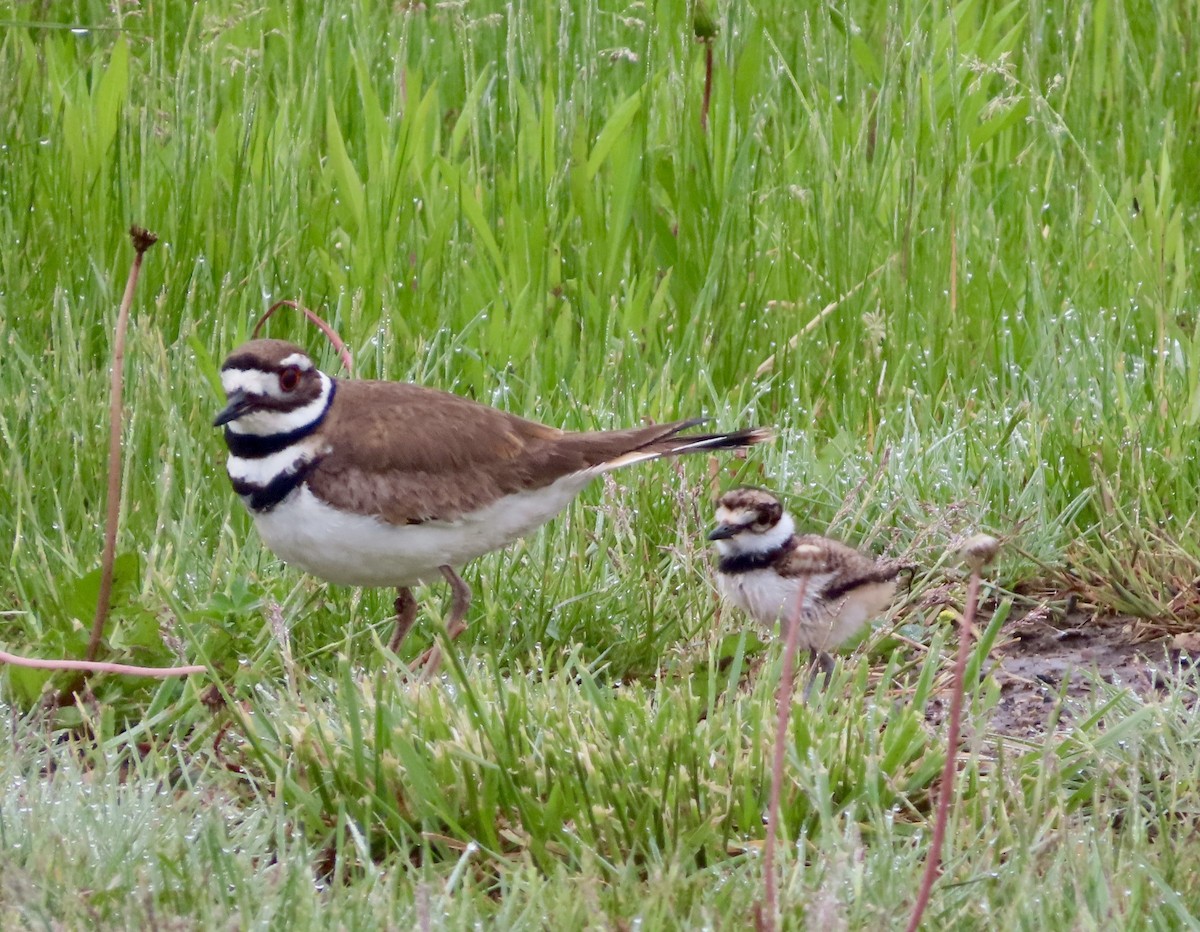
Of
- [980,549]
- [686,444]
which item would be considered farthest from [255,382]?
[980,549]

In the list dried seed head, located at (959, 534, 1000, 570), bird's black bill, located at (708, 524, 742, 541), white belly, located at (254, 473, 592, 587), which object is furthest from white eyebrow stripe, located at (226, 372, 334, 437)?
dried seed head, located at (959, 534, 1000, 570)

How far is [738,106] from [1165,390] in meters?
2.35

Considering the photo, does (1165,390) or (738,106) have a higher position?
(738,106)

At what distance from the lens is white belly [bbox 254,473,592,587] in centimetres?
435

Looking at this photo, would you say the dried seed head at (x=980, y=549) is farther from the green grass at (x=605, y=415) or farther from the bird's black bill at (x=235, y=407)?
the bird's black bill at (x=235, y=407)

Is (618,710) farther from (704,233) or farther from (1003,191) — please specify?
(1003,191)

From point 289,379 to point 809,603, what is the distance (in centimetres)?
147

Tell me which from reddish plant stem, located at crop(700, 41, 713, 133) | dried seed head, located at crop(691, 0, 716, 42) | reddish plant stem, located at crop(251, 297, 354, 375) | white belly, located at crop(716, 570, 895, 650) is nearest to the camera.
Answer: white belly, located at crop(716, 570, 895, 650)

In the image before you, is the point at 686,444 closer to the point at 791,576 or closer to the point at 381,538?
the point at 791,576

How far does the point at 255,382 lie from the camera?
15.0 ft

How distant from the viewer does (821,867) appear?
10.9 feet

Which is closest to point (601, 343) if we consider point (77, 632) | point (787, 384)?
point (787, 384)

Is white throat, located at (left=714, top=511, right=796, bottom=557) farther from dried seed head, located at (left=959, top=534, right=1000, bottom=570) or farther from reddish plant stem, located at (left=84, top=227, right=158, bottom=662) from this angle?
dried seed head, located at (left=959, top=534, right=1000, bottom=570)

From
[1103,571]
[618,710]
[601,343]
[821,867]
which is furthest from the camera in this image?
[601,343]
